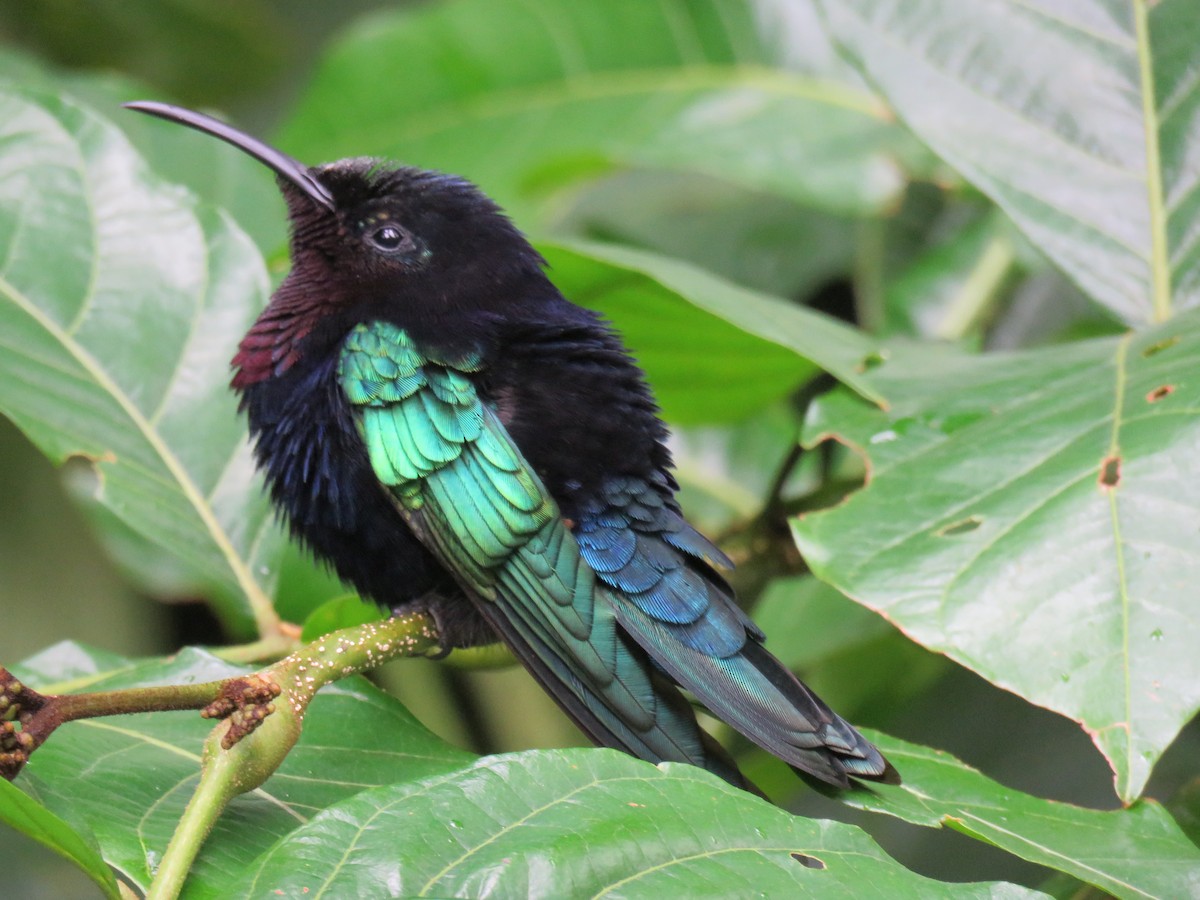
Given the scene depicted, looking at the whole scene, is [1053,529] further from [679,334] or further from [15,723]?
[15,723]

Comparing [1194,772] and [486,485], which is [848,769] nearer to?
[486,485]

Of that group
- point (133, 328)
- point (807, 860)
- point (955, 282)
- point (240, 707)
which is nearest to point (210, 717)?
point (240, 707)

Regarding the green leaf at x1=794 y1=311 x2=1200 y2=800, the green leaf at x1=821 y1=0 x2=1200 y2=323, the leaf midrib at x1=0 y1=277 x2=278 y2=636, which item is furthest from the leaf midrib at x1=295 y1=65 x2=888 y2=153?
the green leaf at x1=794 y1=311 x2=1200 y2=800

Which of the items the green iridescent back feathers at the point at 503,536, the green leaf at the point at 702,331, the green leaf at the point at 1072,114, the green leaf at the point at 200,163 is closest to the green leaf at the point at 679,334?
the green leaf at the point at 702,331

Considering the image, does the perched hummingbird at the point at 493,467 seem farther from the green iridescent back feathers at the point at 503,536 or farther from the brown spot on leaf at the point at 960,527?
the brown spot on leaf at the point at 960,527

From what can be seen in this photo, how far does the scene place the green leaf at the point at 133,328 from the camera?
86.9 inches

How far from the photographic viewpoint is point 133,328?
2.31 m

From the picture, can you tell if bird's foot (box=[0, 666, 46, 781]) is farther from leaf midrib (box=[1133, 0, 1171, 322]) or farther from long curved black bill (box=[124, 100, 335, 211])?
leaf midrib (box=[1133, 0, 1171, 322])

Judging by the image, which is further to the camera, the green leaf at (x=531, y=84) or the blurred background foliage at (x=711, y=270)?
the green leaf at (x=531, y=84)

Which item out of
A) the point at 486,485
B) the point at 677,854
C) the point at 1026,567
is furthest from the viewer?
the point at 486,485

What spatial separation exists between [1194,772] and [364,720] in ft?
6.19

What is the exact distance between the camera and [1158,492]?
1.71 meters

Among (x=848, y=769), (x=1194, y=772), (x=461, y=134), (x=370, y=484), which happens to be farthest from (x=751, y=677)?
(x=461, y=134)

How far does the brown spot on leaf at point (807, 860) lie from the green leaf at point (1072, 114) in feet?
4.39
